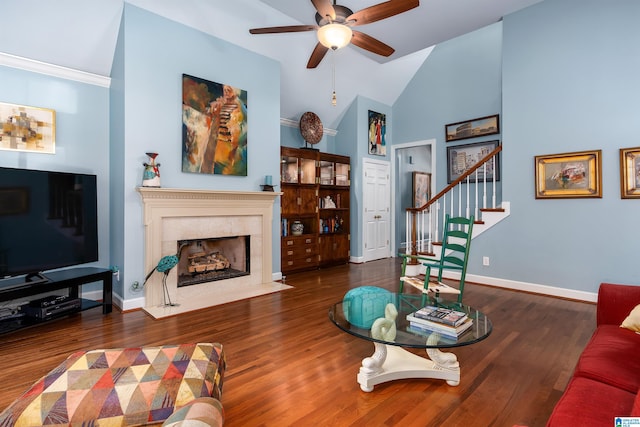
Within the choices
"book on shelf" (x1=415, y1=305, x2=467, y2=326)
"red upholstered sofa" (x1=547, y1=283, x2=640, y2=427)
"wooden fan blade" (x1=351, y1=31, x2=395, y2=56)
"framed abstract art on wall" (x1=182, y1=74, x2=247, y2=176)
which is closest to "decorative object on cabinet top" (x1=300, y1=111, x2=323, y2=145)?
"framed abstract art on wall" (x1=182, y1=74, x2=247, y2=176)

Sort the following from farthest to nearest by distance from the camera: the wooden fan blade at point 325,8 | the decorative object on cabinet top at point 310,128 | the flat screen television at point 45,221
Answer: the decorative object on cabinet top at point 310,128
the flat screen television at point 45,221
the wooden fan blade at point 325,8

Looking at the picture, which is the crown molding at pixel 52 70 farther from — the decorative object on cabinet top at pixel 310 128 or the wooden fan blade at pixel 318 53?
the decorative object on cabinet top at pixel 310 128

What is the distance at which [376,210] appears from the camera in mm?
6875

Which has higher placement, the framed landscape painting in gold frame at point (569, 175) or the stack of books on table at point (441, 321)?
the framed landscape painting in gold frame at point (569, 175)

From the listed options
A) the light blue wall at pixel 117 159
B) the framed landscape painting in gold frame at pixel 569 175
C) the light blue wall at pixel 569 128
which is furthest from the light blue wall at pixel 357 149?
the light blue wall at pixel 117 159

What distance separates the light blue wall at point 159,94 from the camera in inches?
139

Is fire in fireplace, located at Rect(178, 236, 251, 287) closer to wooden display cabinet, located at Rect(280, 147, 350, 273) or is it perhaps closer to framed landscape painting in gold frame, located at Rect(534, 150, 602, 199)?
wooden display cabinet, located at Rect(280, 147, 350, 273)

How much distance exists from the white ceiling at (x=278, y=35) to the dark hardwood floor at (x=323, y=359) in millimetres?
2927

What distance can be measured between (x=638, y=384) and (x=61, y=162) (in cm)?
502

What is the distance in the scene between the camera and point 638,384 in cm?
132

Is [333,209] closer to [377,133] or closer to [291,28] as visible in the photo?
[377,133]

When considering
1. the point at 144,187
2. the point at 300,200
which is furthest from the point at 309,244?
the point at 144,187

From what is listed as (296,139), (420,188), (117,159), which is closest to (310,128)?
(296,139)

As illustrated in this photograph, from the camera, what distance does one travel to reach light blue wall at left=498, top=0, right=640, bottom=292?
3707 mm
